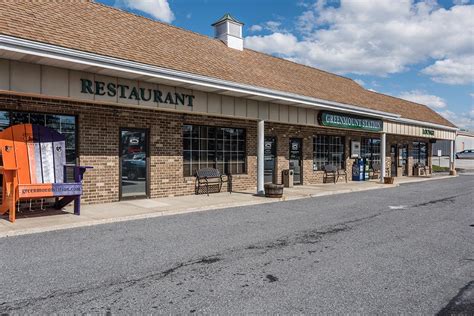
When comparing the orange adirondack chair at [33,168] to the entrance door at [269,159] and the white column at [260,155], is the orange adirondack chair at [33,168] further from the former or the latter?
the entrance door at [269,159]

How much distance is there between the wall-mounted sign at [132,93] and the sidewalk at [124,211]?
2.78m

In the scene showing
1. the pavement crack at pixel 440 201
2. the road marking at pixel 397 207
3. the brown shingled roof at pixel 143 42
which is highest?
the brown shingled roof at pixel 143 42

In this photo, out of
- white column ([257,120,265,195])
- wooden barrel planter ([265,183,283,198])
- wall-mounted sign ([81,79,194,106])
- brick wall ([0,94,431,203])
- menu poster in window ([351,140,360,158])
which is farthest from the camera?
menu poster in window ([351,140,360,158])

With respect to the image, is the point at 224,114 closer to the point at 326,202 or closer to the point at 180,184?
the point at 180,184

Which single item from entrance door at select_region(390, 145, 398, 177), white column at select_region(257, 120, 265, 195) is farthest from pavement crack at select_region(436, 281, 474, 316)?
entrance door at select_region(390, 145, 398, 177)

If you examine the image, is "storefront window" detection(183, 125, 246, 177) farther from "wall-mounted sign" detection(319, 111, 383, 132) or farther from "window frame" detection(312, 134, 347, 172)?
"window frame" detection(312, 134, 347, 172)

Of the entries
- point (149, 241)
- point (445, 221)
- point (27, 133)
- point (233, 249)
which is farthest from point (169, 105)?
point (445, 221)

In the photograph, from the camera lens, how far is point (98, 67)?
8.49 meters

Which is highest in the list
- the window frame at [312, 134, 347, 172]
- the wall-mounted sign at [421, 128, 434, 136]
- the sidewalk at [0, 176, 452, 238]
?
the wall-mounted sign at [421, 128, 434, 136]

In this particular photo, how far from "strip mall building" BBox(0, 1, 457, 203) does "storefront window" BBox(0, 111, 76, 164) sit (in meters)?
0.02

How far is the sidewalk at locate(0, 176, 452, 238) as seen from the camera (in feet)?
23.9

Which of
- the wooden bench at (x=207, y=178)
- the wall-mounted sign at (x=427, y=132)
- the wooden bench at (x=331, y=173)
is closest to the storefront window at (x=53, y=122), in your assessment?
the wooden bench at (x=207, y=178)

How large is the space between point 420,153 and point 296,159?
1413cm

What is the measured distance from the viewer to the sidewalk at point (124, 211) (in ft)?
23.9
